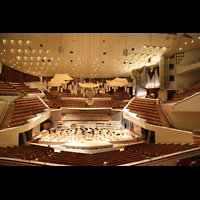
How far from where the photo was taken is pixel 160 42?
8.34 meters

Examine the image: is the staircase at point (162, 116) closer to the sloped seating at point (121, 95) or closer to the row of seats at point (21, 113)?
the sloped seating at point (121, 95)

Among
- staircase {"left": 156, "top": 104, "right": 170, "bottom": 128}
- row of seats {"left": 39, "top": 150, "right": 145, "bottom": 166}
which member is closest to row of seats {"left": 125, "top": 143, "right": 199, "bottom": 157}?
row of seats {"left": 39, "top": 150, "right": 145, "bottom": 166}

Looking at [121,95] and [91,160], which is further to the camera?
[121,95]

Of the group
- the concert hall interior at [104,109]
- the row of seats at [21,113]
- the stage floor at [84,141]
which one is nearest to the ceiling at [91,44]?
the concert hall interior at [104,109]

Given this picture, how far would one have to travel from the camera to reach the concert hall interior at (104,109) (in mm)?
4484

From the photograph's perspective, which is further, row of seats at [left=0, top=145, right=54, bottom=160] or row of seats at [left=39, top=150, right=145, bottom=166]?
row of seats at [left=0, top=145, right=54, bottom=160]

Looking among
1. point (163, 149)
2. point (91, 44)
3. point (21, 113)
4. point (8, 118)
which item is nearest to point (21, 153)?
point (8, 118)

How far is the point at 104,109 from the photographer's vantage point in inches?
608

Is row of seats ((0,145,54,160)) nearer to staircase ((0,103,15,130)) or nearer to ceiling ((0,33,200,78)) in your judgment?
staircase ((0,103,15,130))

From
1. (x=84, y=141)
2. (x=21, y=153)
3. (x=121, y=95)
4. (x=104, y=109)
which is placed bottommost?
(x=84, y=141)

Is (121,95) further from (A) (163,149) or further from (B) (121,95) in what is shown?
(A) (163,149)

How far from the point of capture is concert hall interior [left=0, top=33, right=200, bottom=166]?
4484 millimetres
